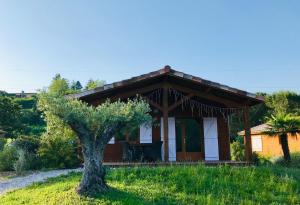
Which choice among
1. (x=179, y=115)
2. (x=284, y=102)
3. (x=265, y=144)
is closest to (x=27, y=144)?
(x=179, y=115)

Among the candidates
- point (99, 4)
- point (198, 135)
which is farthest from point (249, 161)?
point (99, 4)

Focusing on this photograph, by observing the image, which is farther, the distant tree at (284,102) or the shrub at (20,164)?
the distant tree at (284,102)

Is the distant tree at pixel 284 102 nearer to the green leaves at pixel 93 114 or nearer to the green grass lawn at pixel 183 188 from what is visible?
the green grass lawn at pixel 183 188

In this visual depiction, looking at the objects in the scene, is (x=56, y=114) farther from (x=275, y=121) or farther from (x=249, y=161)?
(x=275, y=121)

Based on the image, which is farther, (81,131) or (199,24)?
(199,24)

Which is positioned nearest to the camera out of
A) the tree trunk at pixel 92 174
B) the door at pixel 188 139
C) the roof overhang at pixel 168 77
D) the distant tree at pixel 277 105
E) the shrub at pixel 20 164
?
the tree trunk at pixel 92 174

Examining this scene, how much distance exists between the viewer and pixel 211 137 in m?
17.8

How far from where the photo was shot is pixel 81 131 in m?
9.36

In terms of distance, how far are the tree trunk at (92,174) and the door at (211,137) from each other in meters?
9.41

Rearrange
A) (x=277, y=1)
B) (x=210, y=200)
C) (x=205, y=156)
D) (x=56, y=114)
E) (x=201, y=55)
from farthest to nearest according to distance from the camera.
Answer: (x=201, y=55) < (x=205, y=156) < (x=277, y=1) < (x=56, y=114) < (x=210, y=200)

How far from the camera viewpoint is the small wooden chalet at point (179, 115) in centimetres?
1478

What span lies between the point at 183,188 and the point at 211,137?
861 centimetres

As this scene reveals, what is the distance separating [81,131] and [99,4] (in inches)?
298

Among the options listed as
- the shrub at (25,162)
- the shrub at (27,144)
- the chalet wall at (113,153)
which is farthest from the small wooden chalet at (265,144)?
the shrub at (25,162)
